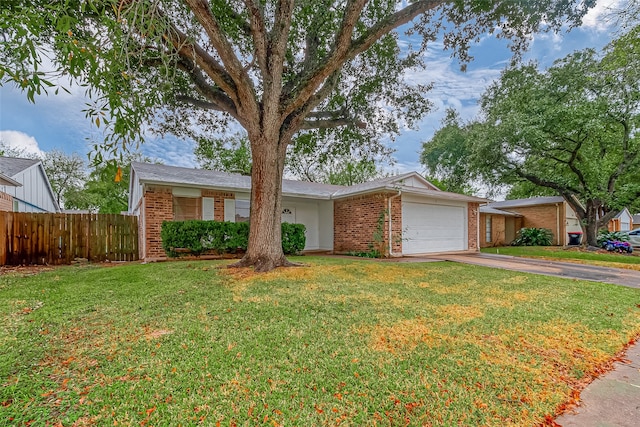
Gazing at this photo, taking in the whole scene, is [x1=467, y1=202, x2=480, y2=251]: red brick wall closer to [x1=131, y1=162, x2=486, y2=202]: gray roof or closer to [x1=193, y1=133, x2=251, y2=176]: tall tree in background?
[x1=131, y1=162, x2=486, y2=202]: gray roof

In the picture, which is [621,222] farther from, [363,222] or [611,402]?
[611,402]

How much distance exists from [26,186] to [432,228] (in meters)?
20.4

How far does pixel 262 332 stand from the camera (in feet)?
10.4

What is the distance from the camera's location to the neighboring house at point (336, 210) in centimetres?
992

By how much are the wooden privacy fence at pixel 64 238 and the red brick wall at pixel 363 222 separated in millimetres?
7972

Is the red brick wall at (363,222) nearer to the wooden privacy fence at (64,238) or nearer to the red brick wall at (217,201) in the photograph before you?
the red brick wall at (217,201)

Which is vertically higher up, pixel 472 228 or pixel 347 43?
pixel 347 43

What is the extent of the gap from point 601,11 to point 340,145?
7.70 m

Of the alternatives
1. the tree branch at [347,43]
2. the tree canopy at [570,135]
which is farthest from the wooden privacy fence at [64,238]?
the tree canopy at [570,135]

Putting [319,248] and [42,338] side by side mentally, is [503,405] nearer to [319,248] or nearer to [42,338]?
[42,338]

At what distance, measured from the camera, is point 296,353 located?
8.84 feet

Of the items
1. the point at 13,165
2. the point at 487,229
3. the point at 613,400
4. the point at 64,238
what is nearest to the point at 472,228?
the point at 487,229

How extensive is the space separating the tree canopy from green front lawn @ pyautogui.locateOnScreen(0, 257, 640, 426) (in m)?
10.5

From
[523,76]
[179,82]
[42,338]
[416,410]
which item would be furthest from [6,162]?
[523,76]
